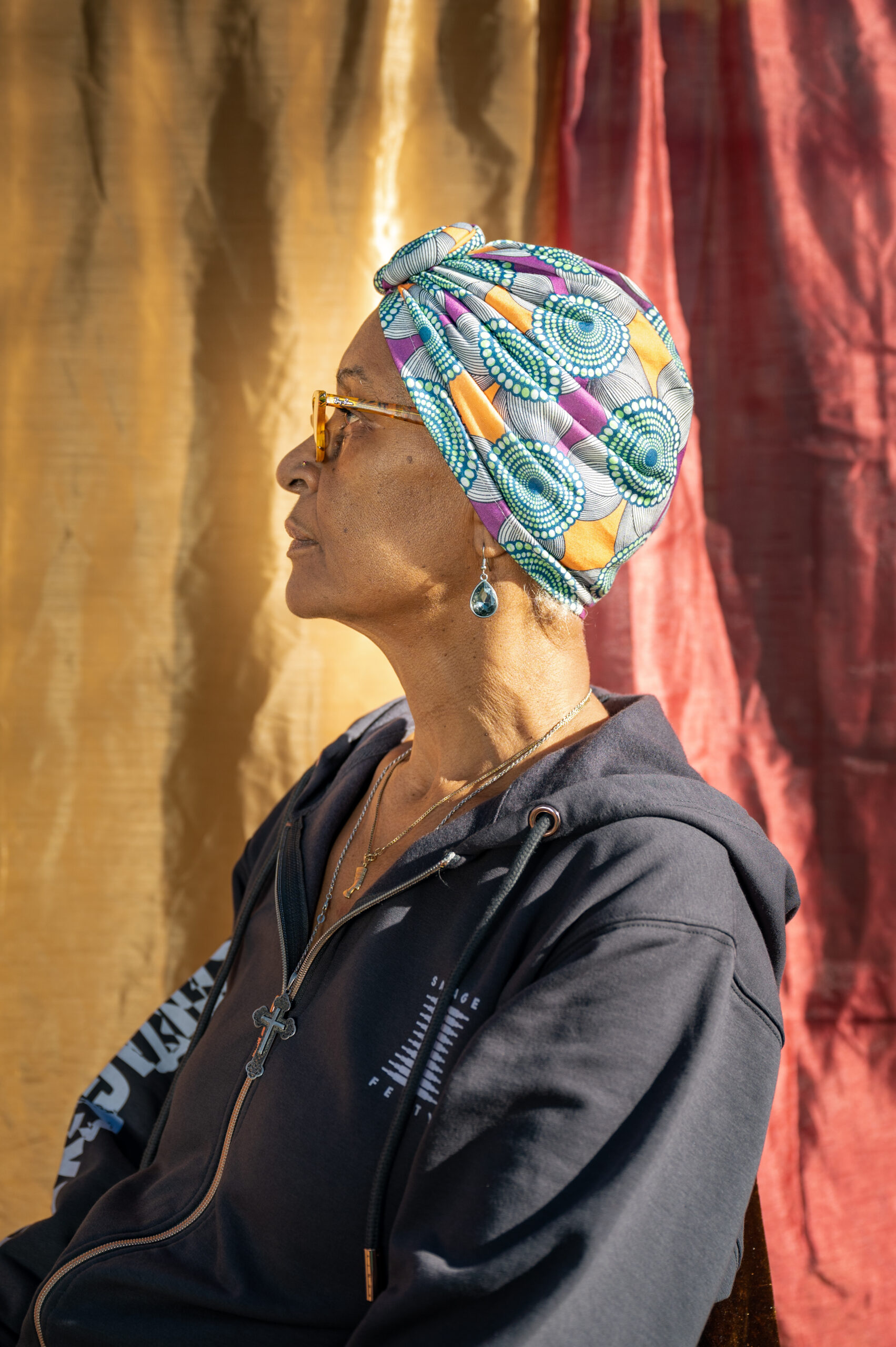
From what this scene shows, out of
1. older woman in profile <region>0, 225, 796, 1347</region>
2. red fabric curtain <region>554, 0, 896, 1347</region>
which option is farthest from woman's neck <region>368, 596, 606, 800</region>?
red fabric curtain <region>554, 0, 896, 1347</region>

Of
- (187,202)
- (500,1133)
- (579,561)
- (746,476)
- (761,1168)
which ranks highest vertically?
(187,202)

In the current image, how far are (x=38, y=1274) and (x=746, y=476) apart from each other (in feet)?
5.10

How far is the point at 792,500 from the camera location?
5.78 feet

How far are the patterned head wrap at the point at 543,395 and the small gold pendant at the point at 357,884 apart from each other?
0.39 meters

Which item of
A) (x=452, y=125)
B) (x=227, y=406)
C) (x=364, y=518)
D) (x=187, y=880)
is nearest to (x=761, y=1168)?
(x=187, y=880)

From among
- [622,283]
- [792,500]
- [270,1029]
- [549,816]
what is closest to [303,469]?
[622,283]

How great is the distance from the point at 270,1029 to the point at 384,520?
0.55 metres

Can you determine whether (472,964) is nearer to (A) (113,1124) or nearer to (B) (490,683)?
(B) (490,683)

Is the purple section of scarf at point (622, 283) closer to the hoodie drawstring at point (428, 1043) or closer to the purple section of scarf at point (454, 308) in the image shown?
the purple section of scarf at point (454, 308)

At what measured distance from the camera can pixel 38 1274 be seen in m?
1.16

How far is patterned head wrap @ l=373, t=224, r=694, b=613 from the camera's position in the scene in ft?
3.47

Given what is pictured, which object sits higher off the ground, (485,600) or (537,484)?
(537,484)

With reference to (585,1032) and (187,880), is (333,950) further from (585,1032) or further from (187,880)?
(187,880)

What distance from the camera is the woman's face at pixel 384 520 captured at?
1.12 metres
